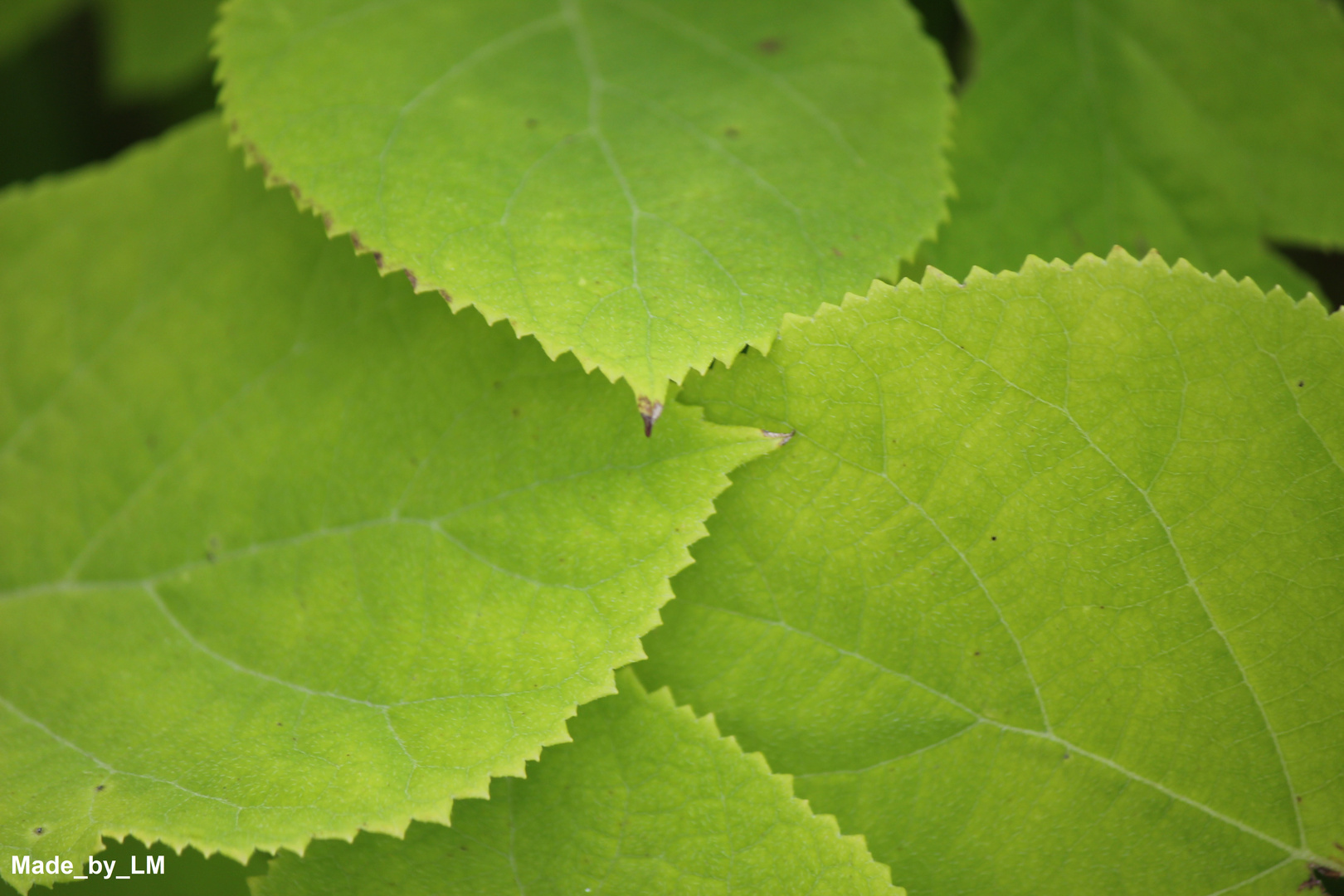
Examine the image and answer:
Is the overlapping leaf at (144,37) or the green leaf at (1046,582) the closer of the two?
the green leaf at (1046,582)

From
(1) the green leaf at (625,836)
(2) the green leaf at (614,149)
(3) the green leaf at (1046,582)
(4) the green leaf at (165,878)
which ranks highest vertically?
(2) the green leaf at (614,149)

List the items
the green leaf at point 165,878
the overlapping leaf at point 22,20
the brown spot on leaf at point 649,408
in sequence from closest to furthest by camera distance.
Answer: the brown spot on leaf at point 649,408, the green leaf at point 165,878, the overlapping leaf at point 22,20

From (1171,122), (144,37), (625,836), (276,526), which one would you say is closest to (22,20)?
(144,37)

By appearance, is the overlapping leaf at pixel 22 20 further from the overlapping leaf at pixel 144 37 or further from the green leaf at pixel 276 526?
the green leaf at pixel 276 526

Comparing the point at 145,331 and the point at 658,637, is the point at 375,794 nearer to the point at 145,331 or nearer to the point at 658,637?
the point at 658,637

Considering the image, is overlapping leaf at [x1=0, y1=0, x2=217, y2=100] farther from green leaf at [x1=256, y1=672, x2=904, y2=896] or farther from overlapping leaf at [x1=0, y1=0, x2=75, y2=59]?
green leaf at [x1=256, y1=672, x2=904, y2=896]

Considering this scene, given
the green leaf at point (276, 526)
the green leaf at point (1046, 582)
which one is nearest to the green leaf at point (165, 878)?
the green leaf at point (276, 526)

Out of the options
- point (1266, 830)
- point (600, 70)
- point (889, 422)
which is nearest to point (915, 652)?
point (889, 422)

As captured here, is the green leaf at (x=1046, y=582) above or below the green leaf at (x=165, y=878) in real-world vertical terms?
above
